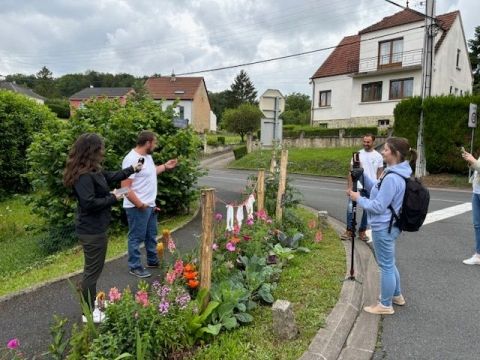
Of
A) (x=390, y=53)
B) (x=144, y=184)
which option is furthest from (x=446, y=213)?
(x=390, y=53)

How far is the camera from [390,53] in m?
30.4

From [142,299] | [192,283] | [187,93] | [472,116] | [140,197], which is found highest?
[187,93]

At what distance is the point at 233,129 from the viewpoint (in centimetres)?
4247

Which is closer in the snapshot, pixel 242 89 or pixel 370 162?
pixel 370 162

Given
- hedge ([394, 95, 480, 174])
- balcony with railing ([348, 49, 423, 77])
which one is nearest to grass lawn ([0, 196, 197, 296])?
hedge ([394, 95, 480, 174])

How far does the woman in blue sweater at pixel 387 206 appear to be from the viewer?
4215 mm

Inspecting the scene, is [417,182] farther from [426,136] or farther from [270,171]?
[426,136]

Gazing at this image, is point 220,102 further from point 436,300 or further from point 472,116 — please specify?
point 436,300

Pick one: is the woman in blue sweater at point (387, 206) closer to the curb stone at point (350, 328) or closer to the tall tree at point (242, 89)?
the curb stone at point (350, 328)

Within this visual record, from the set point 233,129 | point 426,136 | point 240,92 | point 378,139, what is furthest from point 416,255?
point 240,92

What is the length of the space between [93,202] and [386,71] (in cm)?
3022

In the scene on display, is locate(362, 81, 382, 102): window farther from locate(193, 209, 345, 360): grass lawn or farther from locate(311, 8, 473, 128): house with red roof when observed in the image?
locate(193, 209, 345, 360): grass lawn

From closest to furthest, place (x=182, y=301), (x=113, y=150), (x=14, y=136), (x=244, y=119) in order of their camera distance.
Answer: (x=182, y=301)
(x=113, y=150)
(x=14, y=136)
(x=244, y=119)

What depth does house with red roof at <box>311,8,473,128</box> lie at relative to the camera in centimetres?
2912
